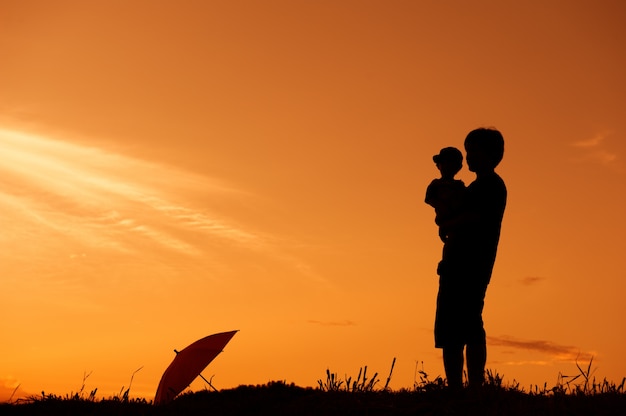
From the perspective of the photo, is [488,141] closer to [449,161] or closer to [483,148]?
[483,148]

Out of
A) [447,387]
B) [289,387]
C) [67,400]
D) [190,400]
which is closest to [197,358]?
[190,400]

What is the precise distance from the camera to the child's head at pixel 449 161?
7.95 metres

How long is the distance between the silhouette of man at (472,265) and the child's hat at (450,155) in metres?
0.11

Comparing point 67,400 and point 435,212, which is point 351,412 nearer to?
point 435,212

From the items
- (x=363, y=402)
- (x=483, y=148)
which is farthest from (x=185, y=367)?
(x=483, y=148)

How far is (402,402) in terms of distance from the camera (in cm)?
785

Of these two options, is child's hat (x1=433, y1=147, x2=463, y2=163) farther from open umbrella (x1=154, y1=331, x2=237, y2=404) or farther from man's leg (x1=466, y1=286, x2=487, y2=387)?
open umbrella (x1=154, y1=331, x2=237, y2=404)

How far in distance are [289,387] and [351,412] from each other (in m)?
1.45

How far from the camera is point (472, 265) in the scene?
7891 millimetres

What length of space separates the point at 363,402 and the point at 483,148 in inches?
113

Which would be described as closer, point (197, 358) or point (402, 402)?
point (402, 402)

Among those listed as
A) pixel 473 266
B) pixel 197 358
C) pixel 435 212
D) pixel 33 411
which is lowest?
pixel 33 411

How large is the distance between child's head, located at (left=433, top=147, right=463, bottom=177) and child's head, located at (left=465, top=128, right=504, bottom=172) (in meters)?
0.12

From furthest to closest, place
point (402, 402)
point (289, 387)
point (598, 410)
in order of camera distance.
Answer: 1. point (289, 387)
2. point (402, 402)
3. point (598, 410)
